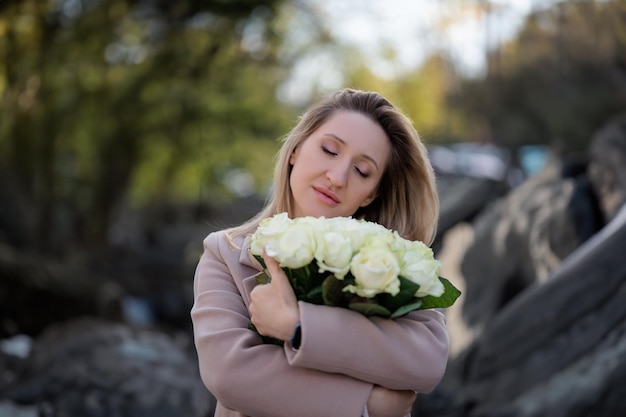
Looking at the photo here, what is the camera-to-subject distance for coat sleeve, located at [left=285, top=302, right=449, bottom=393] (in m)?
2.46

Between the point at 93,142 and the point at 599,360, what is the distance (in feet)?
59.4

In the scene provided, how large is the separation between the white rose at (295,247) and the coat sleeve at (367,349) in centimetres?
13

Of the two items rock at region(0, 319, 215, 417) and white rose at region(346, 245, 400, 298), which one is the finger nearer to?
white rose at region(346, 245, 400, 298)

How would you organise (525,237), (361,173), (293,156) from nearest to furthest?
(361,173)
(293,156)
(525,237)

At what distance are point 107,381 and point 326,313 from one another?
560 cm

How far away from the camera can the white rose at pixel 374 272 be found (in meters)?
2.36

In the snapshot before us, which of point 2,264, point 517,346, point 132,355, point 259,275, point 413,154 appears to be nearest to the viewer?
point 259,275

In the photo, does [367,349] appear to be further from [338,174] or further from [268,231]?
[338,174]

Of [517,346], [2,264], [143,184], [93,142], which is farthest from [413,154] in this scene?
[143,184]

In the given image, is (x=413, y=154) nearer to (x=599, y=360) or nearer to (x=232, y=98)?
(x=599, y=360)

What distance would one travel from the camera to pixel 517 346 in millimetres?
6359

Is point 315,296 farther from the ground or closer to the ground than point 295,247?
closer to the ground

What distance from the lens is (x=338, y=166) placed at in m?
2.88

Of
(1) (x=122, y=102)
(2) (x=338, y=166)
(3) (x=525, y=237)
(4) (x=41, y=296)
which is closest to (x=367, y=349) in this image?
(2) (x=338, y=166)
